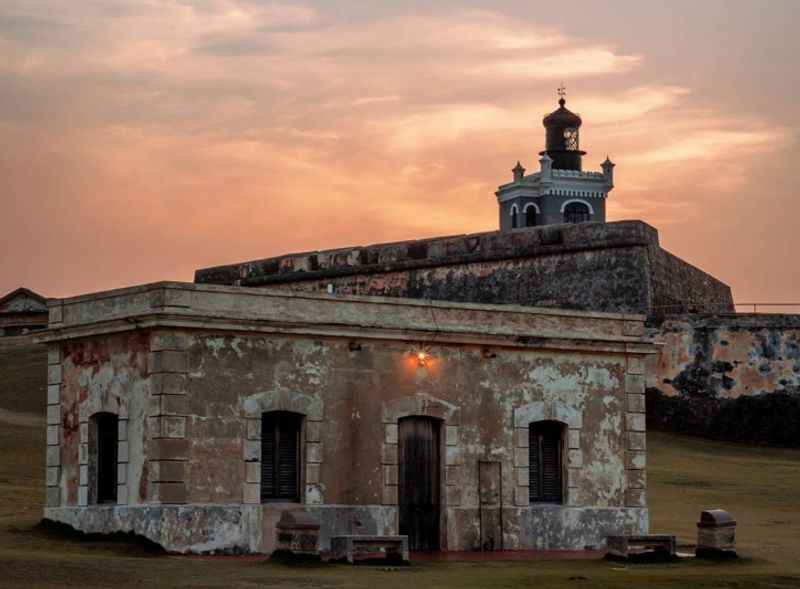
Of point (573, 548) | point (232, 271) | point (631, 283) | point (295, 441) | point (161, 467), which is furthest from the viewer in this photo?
point (232, 271)

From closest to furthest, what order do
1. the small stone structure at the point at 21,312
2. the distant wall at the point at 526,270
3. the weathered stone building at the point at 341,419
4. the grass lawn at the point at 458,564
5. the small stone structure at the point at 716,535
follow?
the grass lawn at the point at 458,564
the weathered stone building at the point at 341,419
the small stone structure at the point at 716,535
the distant wall at the point at 526,270
the small stone structure at the point at 21,312

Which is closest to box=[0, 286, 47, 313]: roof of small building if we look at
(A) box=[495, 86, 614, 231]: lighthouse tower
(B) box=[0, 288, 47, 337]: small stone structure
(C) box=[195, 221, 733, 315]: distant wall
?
(B) box=[0, 288, 47, 337]: small stone structure

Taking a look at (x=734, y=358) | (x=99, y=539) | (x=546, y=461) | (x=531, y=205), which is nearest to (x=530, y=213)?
(x=531, y=205)

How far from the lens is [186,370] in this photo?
884 inches

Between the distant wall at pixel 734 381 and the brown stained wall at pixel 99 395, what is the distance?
22.2 metres

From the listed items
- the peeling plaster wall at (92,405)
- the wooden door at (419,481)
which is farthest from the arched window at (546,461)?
the peeling plaster wall at (92,405)

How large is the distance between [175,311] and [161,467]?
2065 mm

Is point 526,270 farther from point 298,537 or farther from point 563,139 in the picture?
point 563,139

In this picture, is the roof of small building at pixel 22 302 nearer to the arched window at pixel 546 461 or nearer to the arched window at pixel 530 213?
the arched window at pixel 546 461

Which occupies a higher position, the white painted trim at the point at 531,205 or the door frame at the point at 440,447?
the white painted trim at the point at 531,205

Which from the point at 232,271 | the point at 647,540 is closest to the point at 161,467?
the point at 647,540

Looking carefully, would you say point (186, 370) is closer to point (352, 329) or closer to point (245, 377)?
point (245, 377)

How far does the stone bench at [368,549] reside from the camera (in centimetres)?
2100

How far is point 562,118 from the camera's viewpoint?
122 m
